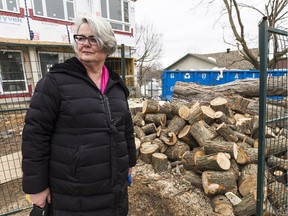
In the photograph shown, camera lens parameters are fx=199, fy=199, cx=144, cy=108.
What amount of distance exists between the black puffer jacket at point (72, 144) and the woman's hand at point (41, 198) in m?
0.04

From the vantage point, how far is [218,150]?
3242 millimetres

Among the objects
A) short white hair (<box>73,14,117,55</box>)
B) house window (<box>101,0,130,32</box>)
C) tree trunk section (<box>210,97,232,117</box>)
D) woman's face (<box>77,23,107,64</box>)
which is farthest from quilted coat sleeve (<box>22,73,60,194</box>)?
house window (<box>101,0,130,32</box>)

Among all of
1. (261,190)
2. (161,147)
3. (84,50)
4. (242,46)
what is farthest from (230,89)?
(242,46)

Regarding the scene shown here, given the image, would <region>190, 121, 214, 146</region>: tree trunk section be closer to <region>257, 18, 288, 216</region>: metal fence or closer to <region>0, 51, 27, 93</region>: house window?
<region>257, 18, 288, 216</region>: metal fence

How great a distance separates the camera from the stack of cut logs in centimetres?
283

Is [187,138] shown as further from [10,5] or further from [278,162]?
[10,5]

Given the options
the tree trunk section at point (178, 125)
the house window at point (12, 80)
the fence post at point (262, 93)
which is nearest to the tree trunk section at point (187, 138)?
the tree trunk section at point (178, 125)

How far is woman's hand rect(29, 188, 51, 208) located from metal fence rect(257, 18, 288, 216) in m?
2.00

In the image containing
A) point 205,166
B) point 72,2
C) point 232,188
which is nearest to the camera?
point 232,188

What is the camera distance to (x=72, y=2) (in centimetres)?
1066

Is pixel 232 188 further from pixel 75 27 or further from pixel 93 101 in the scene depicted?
pixel 75 27

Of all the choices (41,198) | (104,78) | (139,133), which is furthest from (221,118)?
(41,198)

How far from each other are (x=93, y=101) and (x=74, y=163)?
0.42 metres

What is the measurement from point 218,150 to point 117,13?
11.9 metres
